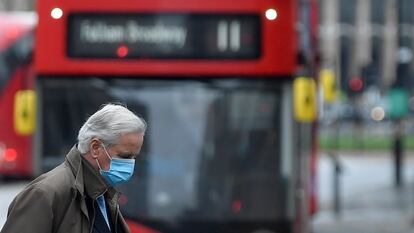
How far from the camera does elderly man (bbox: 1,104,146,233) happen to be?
4074 mm

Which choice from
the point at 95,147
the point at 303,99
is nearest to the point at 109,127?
the point at 95,147

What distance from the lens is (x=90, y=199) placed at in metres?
4.22

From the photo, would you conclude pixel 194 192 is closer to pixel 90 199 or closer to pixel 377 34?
pixel 90 199

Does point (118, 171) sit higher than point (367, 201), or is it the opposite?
point (118, 171)

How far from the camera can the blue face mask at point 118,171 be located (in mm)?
4164

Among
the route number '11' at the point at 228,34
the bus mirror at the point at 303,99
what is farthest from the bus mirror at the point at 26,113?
the bus mirror at the point at 303,99

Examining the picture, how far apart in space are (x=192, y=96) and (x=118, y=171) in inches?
214

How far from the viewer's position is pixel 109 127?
13.7ft

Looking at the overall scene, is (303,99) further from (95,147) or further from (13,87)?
(13,87)

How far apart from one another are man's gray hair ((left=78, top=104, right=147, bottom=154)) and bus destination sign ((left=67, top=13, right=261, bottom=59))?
5.38 m

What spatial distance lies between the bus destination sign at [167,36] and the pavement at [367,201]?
300 inches

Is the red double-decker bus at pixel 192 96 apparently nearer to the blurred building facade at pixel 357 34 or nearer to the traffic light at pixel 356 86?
the traffic light at pixel 356 86

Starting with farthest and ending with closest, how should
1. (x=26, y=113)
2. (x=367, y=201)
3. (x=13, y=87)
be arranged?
(x=13, y=87), (x=367, y=201), (x=26, y=113)

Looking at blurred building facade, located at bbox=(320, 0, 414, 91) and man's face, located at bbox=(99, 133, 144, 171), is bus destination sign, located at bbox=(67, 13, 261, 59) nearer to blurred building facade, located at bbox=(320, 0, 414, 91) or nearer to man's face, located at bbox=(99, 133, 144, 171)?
man's face, located at bbox=(99, 133, 144, 171)
